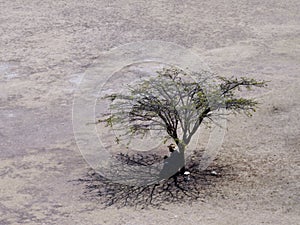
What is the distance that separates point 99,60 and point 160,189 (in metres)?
6.85

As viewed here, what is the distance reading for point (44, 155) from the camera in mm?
13625

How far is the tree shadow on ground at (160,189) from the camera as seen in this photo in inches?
466

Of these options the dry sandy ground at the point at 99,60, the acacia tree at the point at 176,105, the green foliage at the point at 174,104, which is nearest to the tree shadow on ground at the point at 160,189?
the dry sandy ground at the point at 99,60

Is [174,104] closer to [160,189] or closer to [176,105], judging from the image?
[176,105]

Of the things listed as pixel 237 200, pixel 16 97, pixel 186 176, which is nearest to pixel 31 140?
pixel 16 97

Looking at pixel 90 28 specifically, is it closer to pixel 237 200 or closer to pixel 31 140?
pixel 31 140

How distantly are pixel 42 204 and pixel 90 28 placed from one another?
938cm

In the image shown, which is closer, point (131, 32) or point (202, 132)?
point (202, 132)

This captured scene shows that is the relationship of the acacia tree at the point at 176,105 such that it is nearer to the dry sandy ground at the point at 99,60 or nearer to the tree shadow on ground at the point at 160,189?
the tree shadow on ground at the point at 160,189

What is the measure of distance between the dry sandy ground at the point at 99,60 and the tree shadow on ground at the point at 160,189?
219 mm

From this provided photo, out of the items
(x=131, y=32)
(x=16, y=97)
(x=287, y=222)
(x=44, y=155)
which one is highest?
(x=131, y=32)

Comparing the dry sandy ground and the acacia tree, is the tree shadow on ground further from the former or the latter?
the acacia tree

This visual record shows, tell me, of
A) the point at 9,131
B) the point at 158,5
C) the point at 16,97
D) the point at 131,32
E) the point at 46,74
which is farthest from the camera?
the point at 158,5

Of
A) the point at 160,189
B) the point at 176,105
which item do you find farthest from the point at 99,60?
the point at 160,189
